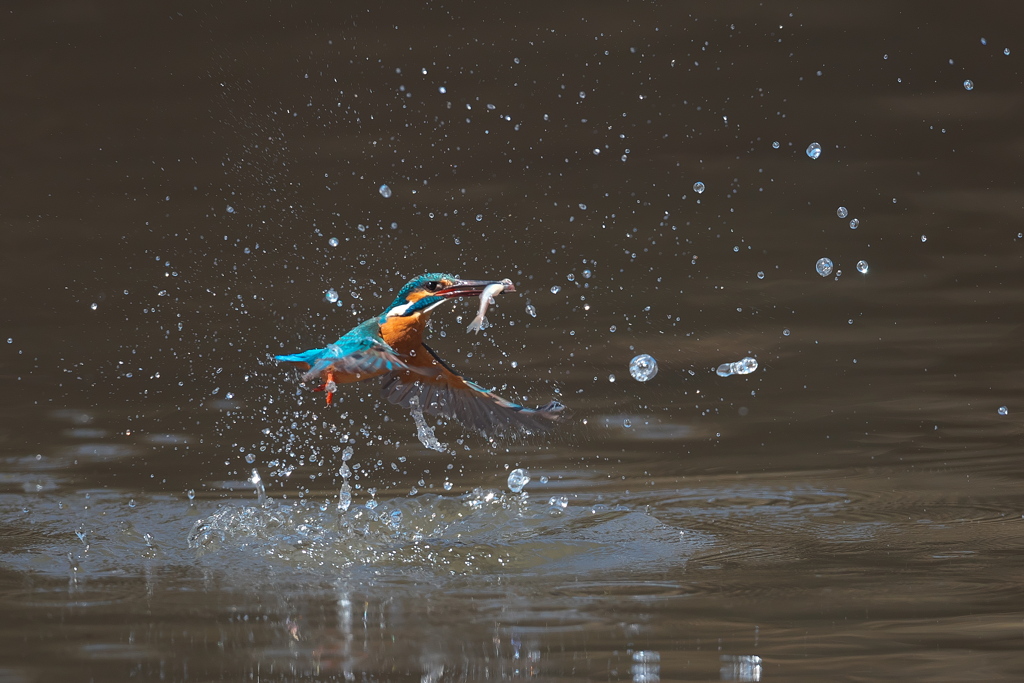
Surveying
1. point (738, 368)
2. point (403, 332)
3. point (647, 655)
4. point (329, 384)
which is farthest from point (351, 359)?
point (738, 368)

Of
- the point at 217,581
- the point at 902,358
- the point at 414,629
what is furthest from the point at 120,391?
the point at 902,358

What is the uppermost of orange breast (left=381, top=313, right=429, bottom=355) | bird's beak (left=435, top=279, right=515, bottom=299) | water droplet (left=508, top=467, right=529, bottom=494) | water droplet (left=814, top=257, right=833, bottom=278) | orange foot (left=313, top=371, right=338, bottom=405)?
water droplet (left=814, top=257, right=833, bottom=278)

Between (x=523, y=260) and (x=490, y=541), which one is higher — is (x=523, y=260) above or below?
above

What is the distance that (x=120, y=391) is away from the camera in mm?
5000

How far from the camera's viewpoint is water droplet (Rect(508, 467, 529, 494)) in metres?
4.02

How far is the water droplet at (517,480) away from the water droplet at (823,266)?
75.5 inches

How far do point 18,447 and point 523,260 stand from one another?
207cm

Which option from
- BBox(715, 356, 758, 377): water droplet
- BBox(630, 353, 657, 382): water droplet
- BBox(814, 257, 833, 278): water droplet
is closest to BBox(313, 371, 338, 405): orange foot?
BBox(630, 353, 657, 382): water droplet

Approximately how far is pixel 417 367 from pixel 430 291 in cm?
23

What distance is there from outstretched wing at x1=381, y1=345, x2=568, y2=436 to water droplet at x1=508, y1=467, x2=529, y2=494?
52 cm

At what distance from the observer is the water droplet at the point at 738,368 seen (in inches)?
190

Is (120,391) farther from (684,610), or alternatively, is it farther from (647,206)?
(684,610)

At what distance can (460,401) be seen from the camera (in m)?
3.51

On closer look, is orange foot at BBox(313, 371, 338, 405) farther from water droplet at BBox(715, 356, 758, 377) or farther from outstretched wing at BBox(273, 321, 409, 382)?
water droplet at BBox(715, 356, 758, 377)
